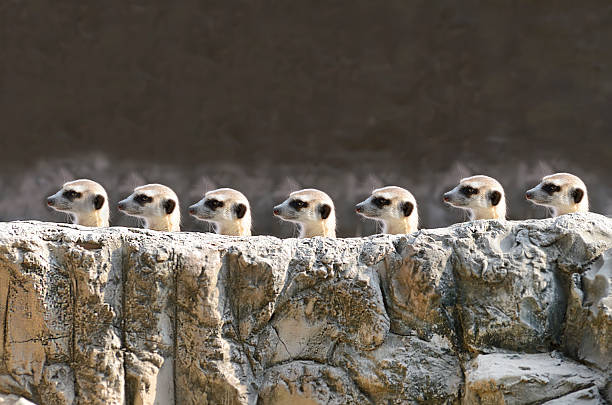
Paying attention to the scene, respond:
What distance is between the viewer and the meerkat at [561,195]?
6316 millimetres

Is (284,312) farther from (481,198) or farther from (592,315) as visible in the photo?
(481,198)

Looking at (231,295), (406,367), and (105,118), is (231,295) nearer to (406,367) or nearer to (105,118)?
(406,367)

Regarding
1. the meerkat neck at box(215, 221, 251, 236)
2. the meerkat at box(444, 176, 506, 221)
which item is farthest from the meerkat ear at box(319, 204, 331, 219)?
the meerkat at box(444, 176, 506, 221)

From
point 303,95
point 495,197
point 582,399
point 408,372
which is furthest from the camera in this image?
point 303,95

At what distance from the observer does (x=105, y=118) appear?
24.8 feet

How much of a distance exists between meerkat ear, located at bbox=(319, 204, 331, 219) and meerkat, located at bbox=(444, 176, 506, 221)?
2.55 feet

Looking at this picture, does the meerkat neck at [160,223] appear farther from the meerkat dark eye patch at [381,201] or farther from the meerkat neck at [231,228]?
the meerkat dark eye patch at [381,201]

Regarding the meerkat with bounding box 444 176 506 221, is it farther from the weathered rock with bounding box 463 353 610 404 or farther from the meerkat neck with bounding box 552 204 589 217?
the weathered rock with bounding box 463 353 610 404

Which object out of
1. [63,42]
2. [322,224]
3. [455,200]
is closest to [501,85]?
[455,200]

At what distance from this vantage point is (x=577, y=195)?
632 centimetres

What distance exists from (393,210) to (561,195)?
105 cm

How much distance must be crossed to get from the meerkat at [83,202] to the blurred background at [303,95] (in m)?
1.06

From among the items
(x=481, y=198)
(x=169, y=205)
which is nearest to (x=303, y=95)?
(x=169, y=205)

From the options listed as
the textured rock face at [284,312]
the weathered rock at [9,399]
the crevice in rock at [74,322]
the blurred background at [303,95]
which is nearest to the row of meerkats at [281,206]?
the blurred background at [303,95]
